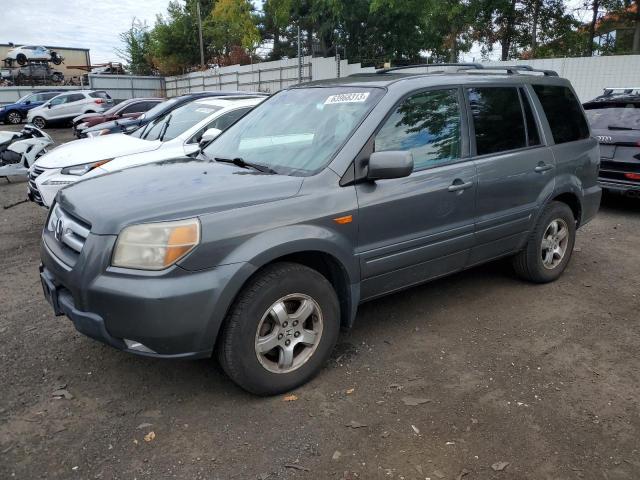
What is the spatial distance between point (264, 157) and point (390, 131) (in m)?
0.86

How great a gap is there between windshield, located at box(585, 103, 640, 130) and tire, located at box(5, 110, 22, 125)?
26.8 meters

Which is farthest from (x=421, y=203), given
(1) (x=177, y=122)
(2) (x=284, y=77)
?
(2) (x=284, y=77)

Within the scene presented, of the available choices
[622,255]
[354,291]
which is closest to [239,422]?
[354,291]

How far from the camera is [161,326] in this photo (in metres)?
2.64

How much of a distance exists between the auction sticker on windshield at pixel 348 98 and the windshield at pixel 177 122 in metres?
4.03

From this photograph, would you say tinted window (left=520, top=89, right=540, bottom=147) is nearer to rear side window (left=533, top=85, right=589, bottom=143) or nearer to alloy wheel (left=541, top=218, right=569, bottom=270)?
rear side window (left=533, top=85, right=589, bottom=143)

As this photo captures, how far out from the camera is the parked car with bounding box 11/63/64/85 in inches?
1410

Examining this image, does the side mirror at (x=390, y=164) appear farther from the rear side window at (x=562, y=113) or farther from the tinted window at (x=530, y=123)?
the rear side window at (x=562, y=113)

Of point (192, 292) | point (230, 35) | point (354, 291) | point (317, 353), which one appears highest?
point (230, 35)

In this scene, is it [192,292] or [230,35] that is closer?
[192,292]

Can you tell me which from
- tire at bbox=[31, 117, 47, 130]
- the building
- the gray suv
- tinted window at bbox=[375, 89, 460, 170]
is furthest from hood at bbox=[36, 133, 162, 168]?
the building

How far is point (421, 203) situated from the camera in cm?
360

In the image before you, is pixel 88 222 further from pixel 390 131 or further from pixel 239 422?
pixel 390 131

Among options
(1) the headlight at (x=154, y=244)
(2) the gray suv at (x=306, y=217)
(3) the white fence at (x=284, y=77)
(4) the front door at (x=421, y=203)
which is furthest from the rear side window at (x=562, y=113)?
(3) the white fence at (x=284, y=77)
